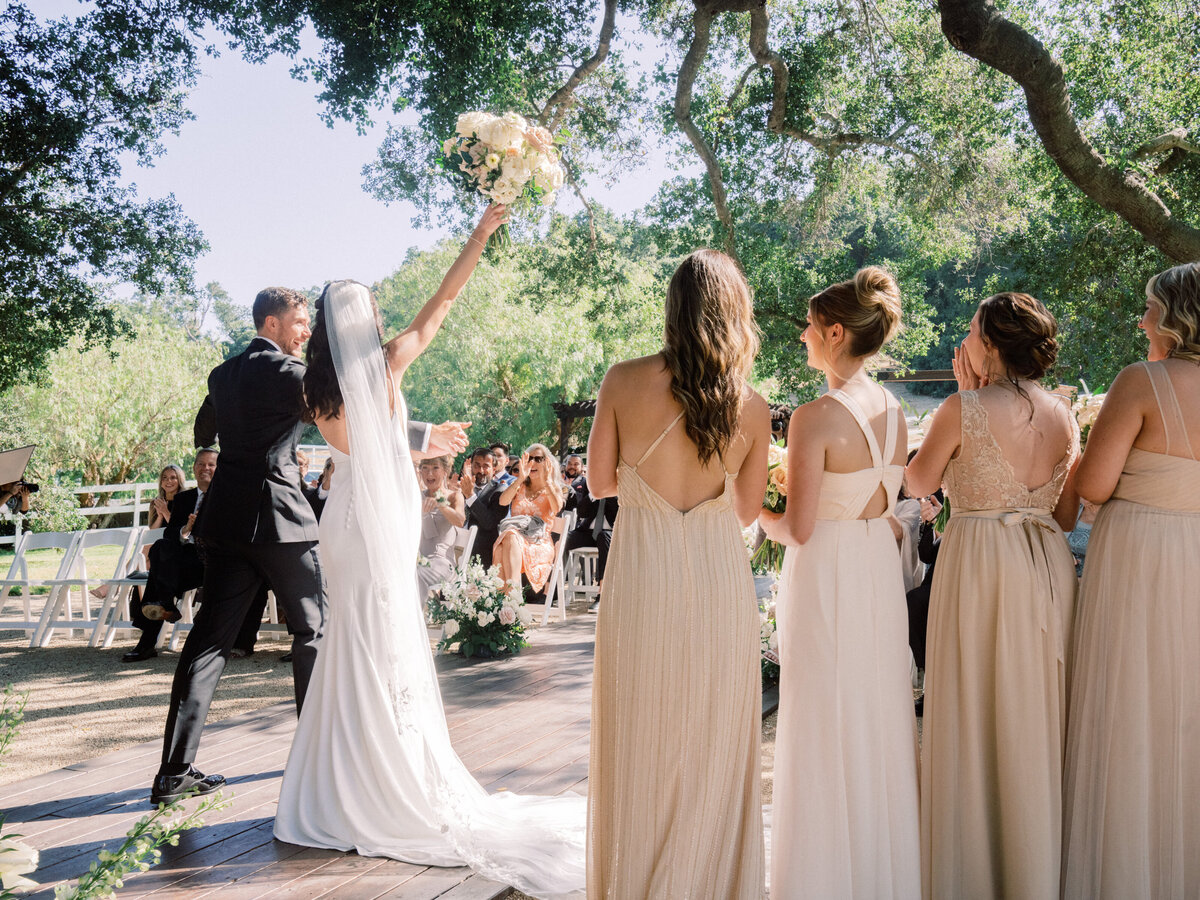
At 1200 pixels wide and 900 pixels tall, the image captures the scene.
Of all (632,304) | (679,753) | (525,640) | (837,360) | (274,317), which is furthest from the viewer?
(632,304)

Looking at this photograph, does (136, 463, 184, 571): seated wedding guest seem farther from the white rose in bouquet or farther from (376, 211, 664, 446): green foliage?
(376, 211, 664, 446): green foliage

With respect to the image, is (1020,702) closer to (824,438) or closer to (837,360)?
(824,438)

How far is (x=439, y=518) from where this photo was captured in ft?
31.5

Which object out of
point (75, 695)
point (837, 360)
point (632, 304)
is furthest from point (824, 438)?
point (632, 304)

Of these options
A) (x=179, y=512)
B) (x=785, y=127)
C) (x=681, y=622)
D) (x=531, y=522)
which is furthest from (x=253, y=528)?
(x=785, y=127)

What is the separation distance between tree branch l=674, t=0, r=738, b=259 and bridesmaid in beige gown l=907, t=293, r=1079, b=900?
7984 mm

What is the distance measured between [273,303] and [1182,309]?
3.69m

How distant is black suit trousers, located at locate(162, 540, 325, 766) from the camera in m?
4.04

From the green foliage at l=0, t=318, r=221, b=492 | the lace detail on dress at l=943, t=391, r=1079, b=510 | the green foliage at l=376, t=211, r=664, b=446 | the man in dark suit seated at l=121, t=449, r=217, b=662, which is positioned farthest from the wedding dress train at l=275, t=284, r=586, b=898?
the green foliage at l=376, t=211, r=664, b=446

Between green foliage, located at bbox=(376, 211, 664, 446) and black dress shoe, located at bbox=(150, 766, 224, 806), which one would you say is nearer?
black dress shoe, located at bbox=(150, 766, 224, 806)

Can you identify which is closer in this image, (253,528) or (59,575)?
(253,528)

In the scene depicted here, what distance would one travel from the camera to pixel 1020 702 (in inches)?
120

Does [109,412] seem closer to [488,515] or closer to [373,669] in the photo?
[488,515]

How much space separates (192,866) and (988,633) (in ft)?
10.1
